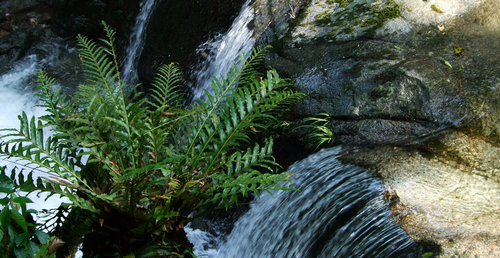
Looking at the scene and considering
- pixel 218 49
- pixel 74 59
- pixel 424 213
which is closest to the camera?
pixel 424 213

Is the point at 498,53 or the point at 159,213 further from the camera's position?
the point at 498,53

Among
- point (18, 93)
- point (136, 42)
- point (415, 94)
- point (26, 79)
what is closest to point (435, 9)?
point (415, 94)

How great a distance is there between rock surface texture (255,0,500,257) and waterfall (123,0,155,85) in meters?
2.69

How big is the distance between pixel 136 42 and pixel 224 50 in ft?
8.06

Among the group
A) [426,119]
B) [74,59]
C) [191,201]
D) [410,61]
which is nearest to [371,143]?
[426,119]

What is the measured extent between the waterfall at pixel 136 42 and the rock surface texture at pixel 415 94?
8.83 feet

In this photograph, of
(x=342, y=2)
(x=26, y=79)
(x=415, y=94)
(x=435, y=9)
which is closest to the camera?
(x=415, y=94)

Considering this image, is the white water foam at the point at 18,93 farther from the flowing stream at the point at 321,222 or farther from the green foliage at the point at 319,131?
the green foliage at the point at 319,131

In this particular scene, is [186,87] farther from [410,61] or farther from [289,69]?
[410,61]

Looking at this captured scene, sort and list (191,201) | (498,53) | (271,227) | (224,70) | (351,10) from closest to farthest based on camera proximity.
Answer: (191,201), (271,227), (498,53), (351,10), (224,70)

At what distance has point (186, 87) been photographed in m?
4.77

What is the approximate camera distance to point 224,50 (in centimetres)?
454

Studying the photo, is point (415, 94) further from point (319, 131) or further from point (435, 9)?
point (435, 9)

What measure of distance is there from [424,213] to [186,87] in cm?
335
